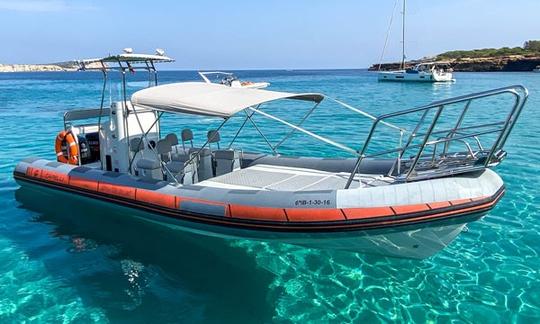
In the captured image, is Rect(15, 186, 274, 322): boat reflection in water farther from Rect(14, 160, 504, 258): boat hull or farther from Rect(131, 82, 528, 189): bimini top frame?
Rect(131, 82, 528, 189): bimini top frame

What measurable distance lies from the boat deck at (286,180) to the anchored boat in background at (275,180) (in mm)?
16

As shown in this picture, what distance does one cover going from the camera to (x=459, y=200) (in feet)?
15.6

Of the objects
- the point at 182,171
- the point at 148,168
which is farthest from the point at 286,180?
the point at 148,168

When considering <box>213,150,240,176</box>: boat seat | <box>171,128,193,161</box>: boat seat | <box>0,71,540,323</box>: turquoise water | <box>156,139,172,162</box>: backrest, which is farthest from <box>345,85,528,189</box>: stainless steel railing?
<box>171,128,193,161</box>: boat seat

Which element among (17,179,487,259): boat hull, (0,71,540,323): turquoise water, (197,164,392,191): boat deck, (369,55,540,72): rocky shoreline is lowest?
(0,71,540,323): turquoise water

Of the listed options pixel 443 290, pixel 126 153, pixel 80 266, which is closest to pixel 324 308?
pixel 443 290

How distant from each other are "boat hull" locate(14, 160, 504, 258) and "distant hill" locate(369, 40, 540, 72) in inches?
3060

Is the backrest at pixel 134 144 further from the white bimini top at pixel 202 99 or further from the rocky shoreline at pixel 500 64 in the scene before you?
the rocky shoreline at pixel 500 64

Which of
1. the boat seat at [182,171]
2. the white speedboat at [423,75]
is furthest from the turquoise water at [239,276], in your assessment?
the white speedboat at [423,75]

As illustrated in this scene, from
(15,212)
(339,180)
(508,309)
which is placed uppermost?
(339,180)

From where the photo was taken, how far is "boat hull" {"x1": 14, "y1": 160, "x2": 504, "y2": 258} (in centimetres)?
479

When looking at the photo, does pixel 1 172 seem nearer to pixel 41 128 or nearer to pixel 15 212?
pixel 15 212

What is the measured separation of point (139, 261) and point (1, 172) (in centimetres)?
677

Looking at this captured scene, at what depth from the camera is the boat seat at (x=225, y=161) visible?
770 centimetres
